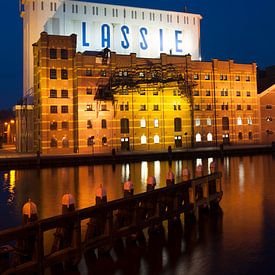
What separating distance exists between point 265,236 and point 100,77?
187 feet

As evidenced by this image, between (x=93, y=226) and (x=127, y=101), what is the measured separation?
58.8 meters

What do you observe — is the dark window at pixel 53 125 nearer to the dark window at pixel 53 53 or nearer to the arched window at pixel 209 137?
the dark window at pixel 53 53

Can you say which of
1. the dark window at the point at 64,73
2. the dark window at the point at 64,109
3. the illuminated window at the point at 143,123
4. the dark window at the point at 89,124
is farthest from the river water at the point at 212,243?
the illuminated window at the point at 143,123

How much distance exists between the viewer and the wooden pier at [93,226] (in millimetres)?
8008

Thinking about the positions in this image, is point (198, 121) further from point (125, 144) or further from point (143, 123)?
point (125, 144)

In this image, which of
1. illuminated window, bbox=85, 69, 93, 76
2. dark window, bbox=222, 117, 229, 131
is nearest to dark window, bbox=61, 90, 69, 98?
illuminated window, bbox=85, 69, 93, 76

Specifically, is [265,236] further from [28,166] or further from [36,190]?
[28,166]

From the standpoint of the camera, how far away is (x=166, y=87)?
69.4 m

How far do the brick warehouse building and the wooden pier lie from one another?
50207mm

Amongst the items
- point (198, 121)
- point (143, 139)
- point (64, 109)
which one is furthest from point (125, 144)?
point (198, 121)

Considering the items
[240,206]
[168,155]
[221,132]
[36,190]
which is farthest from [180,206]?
[221,132]

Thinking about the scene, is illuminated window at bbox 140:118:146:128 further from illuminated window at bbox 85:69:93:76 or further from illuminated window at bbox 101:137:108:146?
illuminated window at bbox 85:69:93:76

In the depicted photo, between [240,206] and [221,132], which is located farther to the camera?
[221,132]

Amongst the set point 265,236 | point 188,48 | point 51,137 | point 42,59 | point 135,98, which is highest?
point 188,48
